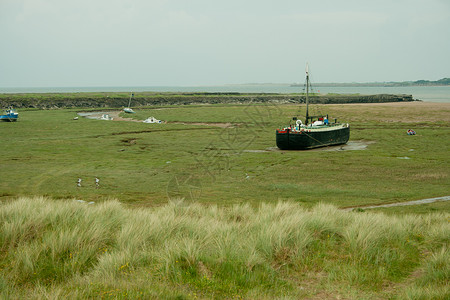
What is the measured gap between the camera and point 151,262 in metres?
6.62

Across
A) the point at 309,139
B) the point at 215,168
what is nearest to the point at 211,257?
the point at 215,168

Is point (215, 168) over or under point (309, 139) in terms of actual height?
under

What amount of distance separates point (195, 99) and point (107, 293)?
107 m

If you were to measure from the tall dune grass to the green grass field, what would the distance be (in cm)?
606

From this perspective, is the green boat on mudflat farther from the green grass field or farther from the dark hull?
the green grass field

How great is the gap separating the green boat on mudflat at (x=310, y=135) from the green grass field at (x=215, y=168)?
4.44ft

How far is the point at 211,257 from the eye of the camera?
6680mm

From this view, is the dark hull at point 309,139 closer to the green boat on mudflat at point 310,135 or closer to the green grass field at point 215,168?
the green boat on mudflat at point 310,135

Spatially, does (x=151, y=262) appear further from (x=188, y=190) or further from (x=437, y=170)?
(x=437, y=170)

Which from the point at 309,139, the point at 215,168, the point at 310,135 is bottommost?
the point at 215,168

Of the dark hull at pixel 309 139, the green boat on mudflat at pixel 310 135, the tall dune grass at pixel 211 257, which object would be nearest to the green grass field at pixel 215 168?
the dark hull at pixel 309 139

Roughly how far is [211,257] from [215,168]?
1687 centimetres

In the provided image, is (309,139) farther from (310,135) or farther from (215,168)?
(215,168)

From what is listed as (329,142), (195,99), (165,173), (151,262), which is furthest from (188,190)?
(195,99)
